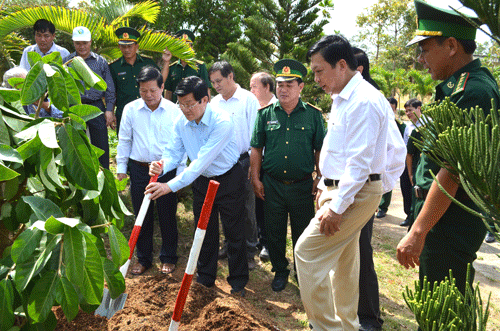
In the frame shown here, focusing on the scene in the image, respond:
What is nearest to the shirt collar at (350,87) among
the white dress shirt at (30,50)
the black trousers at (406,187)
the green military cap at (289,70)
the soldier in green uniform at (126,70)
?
the green military cap at (289,70)

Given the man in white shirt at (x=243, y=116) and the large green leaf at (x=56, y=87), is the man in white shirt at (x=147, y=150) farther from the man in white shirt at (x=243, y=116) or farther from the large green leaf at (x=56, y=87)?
the large green leaf at (x=56, y=87)

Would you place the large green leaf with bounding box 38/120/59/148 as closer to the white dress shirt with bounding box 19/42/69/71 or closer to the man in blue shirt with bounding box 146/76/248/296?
the man in blue shirt with bounding box 146/76/248/296

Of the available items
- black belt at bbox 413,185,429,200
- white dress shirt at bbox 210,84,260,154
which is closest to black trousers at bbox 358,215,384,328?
black belt at bbox 413,185,429,200

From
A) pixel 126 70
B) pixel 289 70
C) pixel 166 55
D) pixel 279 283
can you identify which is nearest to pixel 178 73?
pixel 166 55

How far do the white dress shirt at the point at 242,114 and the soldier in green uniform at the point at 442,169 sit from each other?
98.4 inches

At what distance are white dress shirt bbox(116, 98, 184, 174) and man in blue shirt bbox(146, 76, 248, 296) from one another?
33cm

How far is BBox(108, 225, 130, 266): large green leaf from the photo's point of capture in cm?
138

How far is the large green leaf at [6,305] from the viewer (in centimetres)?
125

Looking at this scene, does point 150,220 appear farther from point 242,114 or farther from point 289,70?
point 289,70

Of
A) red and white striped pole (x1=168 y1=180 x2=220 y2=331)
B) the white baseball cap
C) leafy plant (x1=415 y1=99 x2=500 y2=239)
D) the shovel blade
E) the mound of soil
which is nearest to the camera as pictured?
leafy plant (x1=415 y1=99 x2=500 y2=239)

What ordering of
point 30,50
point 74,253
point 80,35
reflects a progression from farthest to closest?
point 80,35, point 30,50, point 74,253

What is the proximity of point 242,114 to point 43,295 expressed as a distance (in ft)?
11.3

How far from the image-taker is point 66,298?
49.4 inches

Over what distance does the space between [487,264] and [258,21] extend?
8.39 metres
